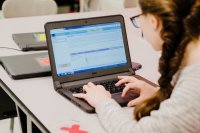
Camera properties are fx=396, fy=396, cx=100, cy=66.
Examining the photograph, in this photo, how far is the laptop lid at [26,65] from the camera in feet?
5.34

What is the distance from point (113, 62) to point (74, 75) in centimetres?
18

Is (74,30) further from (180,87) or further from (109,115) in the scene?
(180,87)

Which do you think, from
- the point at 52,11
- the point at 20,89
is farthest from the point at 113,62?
the point at 52,11

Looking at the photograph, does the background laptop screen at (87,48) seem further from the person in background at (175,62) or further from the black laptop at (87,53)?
the person in background at (175,62)

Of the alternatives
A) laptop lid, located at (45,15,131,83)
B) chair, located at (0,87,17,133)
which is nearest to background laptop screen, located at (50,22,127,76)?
laptop lid, located at (45,15,131,83)

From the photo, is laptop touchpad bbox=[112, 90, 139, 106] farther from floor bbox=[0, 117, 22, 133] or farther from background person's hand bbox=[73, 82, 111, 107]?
floor bbox=[0, 117, 22, 133]

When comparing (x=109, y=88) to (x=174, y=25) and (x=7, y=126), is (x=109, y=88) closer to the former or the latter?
(x=174, y=25)

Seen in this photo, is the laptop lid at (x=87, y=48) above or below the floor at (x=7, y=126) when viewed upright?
above

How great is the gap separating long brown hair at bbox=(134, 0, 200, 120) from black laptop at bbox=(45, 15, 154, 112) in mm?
402

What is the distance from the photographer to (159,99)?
1.17m

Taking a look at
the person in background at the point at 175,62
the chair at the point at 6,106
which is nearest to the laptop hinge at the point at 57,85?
the person in background at the point at 175,62

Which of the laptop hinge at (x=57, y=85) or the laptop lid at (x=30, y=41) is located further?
the laptop lid at (x=30, y=41)

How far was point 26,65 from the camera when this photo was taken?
1713 mm

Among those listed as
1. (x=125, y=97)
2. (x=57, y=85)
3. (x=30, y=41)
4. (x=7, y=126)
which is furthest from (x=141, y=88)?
(x=7, y=126)
